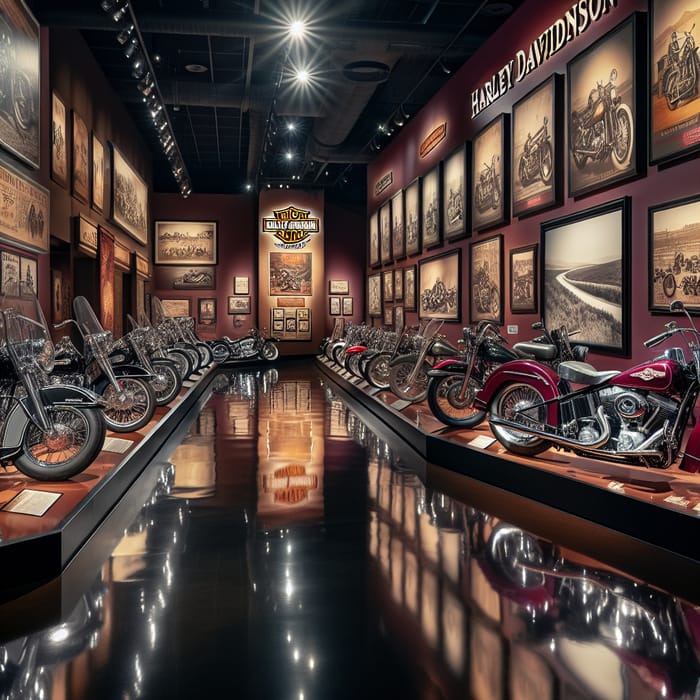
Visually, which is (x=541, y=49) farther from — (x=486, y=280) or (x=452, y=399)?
(x=452, y=399)

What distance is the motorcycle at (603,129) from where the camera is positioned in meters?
6.08

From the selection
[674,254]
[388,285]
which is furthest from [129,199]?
[674,254]

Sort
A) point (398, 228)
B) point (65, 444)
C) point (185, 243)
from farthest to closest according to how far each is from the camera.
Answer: point (185, 243) < point (398, 228) < point (65, 444)

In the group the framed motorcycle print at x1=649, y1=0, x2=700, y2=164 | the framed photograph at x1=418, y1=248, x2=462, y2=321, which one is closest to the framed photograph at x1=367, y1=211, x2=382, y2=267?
the framed photograph at x1=418, y1=248, x2=462, y2=321

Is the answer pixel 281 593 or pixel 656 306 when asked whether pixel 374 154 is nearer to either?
pixel 656 306

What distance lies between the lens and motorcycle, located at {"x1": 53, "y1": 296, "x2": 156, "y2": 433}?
6169mm

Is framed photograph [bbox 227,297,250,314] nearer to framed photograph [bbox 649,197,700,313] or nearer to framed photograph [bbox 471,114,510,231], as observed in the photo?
framed photograph [bbox 471,114,510,231]

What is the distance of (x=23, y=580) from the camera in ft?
10.7

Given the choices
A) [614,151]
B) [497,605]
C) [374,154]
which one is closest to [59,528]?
[497,605]

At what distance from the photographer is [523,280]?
819 cm

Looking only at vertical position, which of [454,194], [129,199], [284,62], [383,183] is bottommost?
[454,194]

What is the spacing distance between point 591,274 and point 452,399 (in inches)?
69.6

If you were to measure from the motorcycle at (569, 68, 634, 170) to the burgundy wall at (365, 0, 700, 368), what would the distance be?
0.68 ft

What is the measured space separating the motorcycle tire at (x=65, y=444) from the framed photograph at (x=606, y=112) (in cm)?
473
